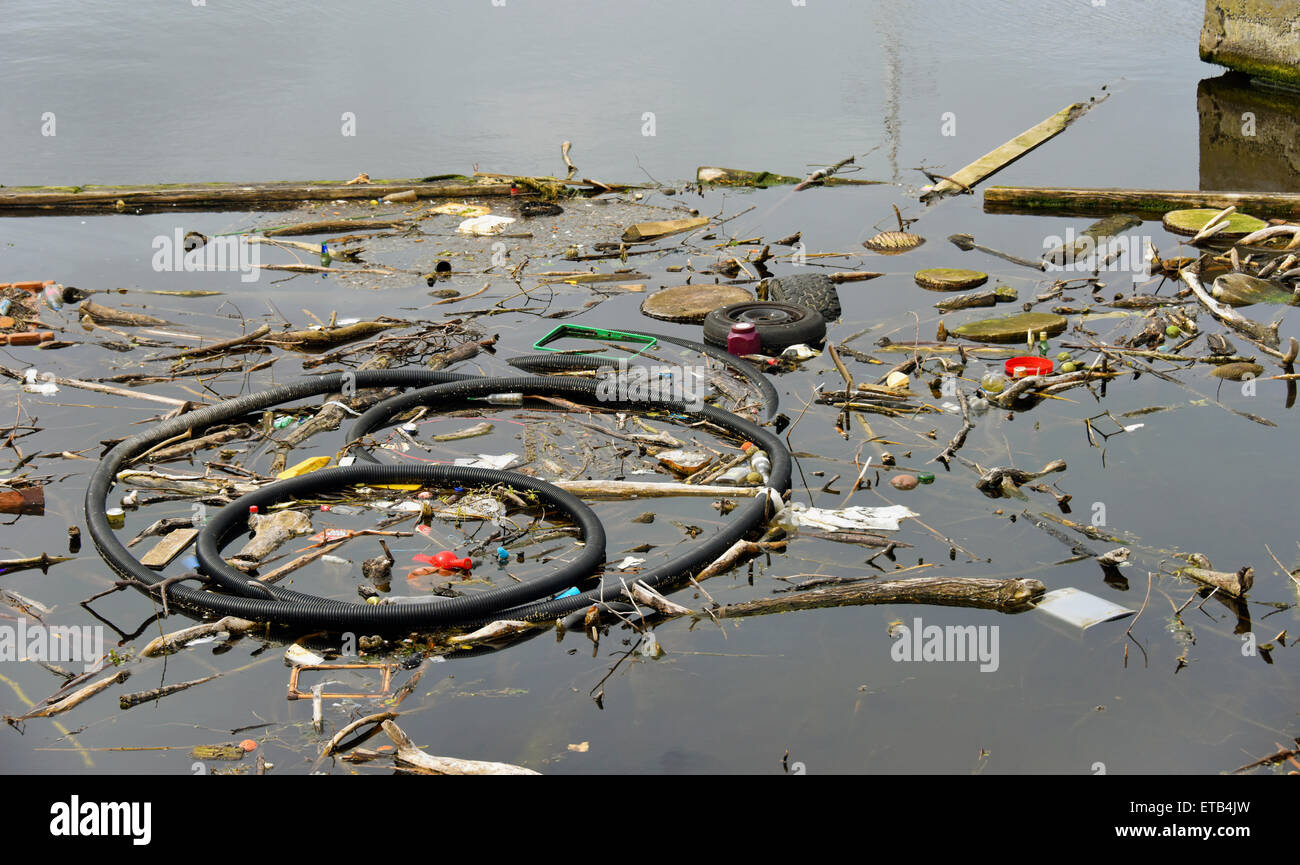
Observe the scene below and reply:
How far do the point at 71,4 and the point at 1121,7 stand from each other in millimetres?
24270

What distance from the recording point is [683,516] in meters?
5.87

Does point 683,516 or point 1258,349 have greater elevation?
point 1258,349

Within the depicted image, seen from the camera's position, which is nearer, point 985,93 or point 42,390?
point 42,390

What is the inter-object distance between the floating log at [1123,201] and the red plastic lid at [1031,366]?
436 centimetres

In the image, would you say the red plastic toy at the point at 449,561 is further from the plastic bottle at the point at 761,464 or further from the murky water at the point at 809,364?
the plastic bottle at the point at 761,464

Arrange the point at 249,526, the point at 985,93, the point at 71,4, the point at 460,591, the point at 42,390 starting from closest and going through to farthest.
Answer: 1. the point at 460,591
2. the point at 249,526
3. the point at 42,390
4. the point at 985,93
5. the point at 71,4

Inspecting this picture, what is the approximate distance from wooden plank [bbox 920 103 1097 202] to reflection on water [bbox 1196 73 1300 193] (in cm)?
174

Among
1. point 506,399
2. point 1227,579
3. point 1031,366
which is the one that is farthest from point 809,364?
point 1227,579

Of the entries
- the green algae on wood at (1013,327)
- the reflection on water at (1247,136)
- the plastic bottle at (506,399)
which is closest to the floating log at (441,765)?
the plastic bottle at (506,399)

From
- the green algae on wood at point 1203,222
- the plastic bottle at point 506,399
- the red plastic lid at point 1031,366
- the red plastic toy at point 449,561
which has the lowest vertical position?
the red plastic toy at point 449,561

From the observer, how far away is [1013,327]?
8.24m

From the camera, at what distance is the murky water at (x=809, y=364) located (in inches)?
171

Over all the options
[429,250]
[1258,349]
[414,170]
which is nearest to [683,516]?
[1258,349]
